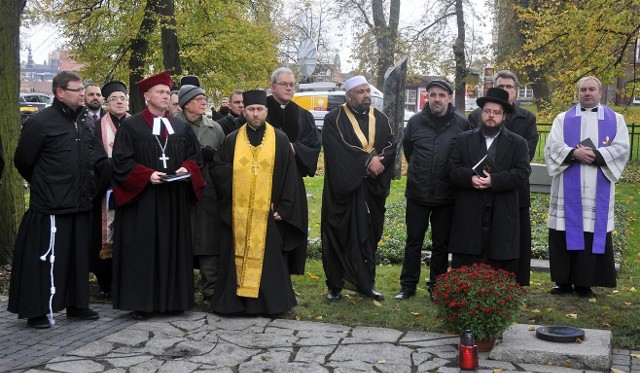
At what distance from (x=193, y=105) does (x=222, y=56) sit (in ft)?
48.0

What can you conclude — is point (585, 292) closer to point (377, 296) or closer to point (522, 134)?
point (522, 134)

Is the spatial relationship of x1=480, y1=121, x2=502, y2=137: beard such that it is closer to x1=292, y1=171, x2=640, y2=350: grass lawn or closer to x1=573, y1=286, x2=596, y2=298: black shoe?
x1=292, y1=171, x2=640, y2=350: grass lawn

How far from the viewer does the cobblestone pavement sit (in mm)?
5750

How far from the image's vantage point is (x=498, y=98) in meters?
7.11

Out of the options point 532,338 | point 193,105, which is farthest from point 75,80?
point 532,338

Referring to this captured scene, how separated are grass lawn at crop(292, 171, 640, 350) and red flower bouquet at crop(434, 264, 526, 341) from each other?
800 mm

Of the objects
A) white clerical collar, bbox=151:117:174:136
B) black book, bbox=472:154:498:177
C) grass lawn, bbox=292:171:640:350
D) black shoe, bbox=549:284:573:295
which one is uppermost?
white clerical collar, bbox=151:117:174:136

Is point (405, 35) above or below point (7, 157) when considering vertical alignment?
above

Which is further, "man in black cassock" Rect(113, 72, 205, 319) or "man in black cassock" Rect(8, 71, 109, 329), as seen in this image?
"man in black cassock" Rect(113, 72, 205, 319)

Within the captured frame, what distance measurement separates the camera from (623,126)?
780 cm

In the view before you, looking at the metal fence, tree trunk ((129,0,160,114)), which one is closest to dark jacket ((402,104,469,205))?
tree trunk ((129,0,160,114))

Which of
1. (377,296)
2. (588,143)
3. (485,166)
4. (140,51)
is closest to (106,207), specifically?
(377,296)

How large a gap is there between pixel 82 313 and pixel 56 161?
1.33 m

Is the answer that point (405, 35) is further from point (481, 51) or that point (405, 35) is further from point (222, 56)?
point (222, 56)
